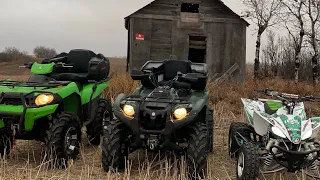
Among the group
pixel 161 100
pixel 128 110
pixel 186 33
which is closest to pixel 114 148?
pixel 128 110

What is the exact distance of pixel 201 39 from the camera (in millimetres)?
16656

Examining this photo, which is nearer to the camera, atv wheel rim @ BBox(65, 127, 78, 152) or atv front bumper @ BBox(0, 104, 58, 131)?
atv front bumper @ BBox(0, 104, 58, 131)

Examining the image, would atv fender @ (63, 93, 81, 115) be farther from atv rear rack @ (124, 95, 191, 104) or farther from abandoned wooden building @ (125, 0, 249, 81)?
abandoned wooden building @ (125, 0, 249, 81)

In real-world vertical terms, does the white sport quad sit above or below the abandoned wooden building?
below

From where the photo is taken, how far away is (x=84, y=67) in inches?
248

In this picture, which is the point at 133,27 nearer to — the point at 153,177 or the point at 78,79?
the point at 78,79

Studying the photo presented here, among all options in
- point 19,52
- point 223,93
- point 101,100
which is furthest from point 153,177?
point 19,52

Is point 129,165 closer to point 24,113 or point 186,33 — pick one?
point 24,113

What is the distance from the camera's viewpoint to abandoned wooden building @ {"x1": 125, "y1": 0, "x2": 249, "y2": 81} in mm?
15938

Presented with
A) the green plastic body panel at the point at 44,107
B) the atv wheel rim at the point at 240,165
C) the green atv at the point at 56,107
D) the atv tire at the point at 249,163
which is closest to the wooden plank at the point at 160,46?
the green atv at the point at 56,107

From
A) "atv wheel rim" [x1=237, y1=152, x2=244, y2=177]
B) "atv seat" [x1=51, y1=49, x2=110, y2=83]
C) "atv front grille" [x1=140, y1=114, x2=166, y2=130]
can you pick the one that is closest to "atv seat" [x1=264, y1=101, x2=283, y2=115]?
"atv wheel rim" [x1=237, y1=152, x2=244, y2=177]

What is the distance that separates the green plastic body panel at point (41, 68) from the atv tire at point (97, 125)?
0.96m

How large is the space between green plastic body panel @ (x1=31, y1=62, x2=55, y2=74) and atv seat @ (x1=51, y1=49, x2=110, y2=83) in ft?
0.55

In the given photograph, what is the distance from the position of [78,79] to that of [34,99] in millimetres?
1497
